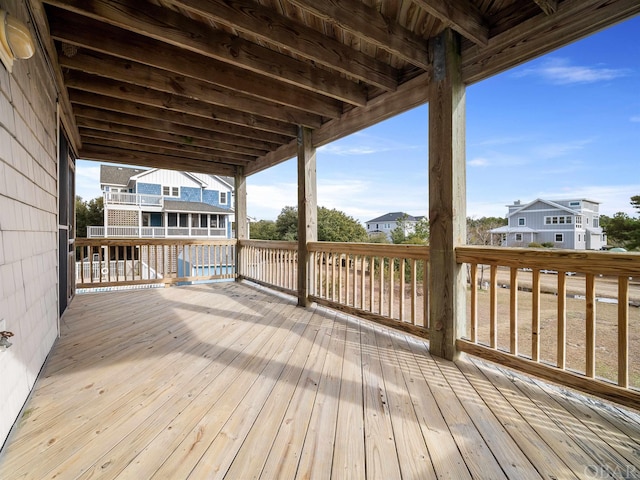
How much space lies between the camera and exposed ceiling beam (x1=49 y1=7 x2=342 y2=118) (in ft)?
6.96

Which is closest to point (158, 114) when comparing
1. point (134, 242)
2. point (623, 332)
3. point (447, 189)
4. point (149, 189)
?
point (134, 242)

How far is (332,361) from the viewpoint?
86.1 inches

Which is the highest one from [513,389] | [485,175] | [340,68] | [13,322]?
[340,68]

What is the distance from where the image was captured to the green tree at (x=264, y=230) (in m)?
13.9

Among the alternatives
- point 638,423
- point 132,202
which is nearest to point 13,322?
point 638,423

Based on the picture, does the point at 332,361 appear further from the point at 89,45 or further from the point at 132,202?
the point at 132,202

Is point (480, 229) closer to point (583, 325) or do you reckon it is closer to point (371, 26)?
point (583, 325)

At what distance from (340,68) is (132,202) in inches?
583

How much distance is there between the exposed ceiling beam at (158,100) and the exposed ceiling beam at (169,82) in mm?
85

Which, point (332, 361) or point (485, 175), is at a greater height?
point (485, 175)

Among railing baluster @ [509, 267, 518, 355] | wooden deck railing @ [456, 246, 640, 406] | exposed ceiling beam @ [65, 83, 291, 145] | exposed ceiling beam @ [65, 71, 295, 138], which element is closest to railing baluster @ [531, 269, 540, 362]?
wooden deck railing @ [456, 246, 640, 406]

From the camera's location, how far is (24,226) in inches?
65.8

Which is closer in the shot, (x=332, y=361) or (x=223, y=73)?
(x=332, y=361)

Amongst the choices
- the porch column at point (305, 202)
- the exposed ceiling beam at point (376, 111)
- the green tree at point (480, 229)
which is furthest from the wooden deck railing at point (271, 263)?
the green tree at point (480, 229)
